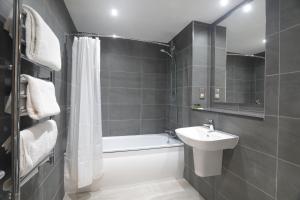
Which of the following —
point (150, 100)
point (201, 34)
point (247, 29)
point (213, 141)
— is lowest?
point (213, 141)

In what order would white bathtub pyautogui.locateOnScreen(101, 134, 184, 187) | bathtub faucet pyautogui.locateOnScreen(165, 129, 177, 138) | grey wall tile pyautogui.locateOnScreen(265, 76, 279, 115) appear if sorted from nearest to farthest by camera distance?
grey wall tile pyautogui.locateOnScreen(265, 76, 279, 115) < white bathtub pyautogui.locateOnScreen(101, 134, 184, 187) < bathtub faucet pyautogui.locateOnScreen(165, 129, 177, 138)

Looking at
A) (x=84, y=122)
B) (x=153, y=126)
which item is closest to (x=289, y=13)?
(x=84, y=122)

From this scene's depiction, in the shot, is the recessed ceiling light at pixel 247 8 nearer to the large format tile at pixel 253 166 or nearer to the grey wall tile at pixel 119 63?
the large format tile at pixel 253 166

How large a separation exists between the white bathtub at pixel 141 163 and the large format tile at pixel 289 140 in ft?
4.54

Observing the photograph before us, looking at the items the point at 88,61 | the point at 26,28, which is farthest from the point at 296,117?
the point at 88,61

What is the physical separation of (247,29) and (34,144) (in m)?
2.20

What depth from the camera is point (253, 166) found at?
1351 millimetres

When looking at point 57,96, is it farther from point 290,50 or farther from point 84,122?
point 290,50

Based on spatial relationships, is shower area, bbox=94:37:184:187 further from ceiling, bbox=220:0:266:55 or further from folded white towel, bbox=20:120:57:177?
folded white towel, bbox=20:120:57:177

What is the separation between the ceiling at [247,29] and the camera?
1509 mm

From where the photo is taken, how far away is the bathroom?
33.7 inches

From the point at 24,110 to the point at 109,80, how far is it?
205 centimetres

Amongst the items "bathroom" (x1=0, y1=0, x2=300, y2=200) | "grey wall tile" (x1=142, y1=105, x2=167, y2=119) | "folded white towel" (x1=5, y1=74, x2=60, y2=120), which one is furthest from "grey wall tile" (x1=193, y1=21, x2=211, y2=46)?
"folded white towel" (x1=5, y1=74, x2=60, y2=120)

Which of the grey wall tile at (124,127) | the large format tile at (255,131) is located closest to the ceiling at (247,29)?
the large format tile at (255,131)
